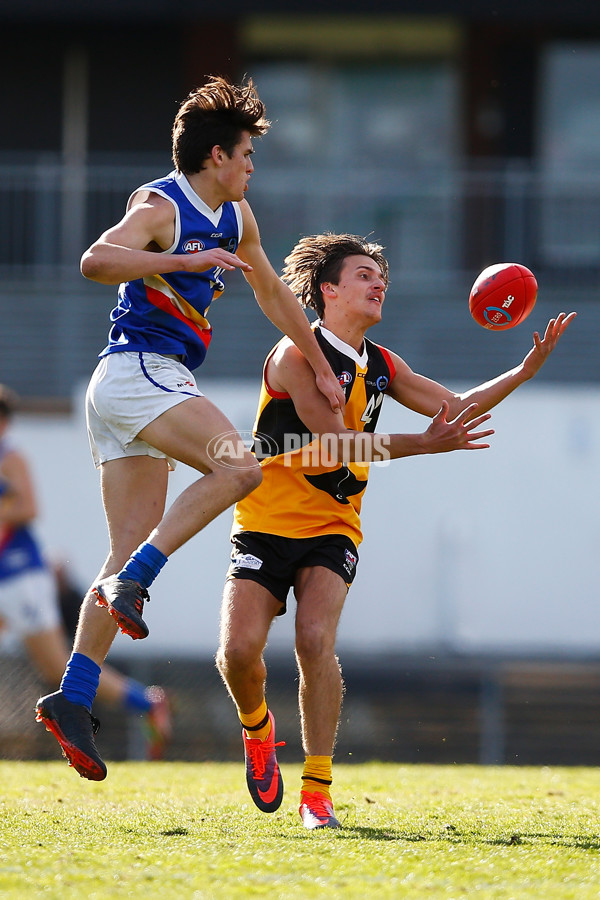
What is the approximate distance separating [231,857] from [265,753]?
1.26 m

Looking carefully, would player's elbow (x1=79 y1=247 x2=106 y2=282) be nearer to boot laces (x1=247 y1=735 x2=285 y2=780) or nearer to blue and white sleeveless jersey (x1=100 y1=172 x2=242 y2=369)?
blue and white sleeveless jersey (x1=100 y1=172 x2=242 y2=369)

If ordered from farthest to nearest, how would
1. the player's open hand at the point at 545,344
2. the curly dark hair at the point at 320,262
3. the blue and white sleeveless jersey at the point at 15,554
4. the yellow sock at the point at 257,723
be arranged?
the blue and white sleeveless jersey at the point at 15,554 → the curly dark hair at the point at 320,262 → the player's open hand at the point at 545,344 → the yellow sock at the point at 257,723

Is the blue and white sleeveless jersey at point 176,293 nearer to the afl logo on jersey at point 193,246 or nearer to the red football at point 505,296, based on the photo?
the afl logo on jersey at point 193,246

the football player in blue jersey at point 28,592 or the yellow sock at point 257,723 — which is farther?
the football player in blue jersey at point 28,592

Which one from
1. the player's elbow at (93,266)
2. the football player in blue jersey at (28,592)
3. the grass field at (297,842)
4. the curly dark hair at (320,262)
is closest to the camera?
the grass field at (297,842)

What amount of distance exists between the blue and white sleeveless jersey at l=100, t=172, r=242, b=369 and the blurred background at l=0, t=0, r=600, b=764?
745cm

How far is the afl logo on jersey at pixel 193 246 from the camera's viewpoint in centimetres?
492

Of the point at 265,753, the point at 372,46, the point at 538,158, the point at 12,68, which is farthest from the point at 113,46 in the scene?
the point at 265,753

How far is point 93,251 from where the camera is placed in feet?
15.0

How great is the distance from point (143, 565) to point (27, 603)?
17.2 feet

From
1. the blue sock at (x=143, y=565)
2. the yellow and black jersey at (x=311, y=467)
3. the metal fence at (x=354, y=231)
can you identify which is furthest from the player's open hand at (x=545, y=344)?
the metal fence at (x=354, y=231)

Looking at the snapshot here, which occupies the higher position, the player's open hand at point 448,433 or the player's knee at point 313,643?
the player's open hand at point 448,433

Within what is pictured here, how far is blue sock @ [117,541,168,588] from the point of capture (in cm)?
467

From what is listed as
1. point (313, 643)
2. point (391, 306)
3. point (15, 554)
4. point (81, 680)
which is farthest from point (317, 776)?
point (391, 306)
